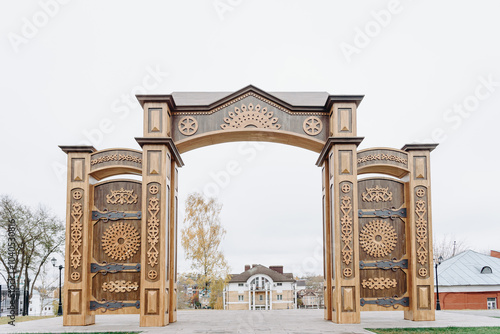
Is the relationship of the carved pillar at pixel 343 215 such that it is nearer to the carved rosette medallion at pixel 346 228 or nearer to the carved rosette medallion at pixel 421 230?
the carved rosette medallion at pixel 346 228

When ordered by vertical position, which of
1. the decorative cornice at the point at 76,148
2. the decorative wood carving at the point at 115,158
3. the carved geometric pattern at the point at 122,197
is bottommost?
the carved geometric pattern at the point at 122,197

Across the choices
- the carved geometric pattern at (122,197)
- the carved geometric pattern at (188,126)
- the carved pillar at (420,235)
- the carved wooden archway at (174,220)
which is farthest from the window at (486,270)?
the carved geometric pattern at (122,197)

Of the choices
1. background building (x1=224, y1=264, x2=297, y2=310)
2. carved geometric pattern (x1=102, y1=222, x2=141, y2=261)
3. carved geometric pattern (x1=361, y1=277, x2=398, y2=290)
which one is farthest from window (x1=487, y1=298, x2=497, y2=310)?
carved geometric pattern (x1=102, y1=222, x2=141, y2=261)

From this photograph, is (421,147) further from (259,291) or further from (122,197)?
(259,291)

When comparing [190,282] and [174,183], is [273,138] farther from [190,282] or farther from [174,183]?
[190,282]

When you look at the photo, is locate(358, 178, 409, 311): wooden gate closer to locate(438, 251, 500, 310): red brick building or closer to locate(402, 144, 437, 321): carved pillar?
locate(402, 144, 437, 321): carved pillar

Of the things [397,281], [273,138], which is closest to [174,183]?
[273,138]

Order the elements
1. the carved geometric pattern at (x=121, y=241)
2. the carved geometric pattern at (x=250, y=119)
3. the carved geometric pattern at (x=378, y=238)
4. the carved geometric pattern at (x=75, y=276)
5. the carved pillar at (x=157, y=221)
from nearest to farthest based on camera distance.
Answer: the carved pillar at (x=157, y=221) < the carved geometric pattern at (x=75, y=276) < the carved geometric pattern at (x=121, y=241) < the carved geometric pattern at (x=378, y=238) < the carved geometric pattern at (x=250, y=119)

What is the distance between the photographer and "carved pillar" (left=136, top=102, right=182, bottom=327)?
472 inches

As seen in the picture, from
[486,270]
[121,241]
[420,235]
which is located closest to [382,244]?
[420,235]

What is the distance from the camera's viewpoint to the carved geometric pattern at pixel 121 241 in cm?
1262

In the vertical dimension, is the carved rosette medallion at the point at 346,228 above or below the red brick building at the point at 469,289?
above

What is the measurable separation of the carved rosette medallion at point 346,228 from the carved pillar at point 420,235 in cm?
158

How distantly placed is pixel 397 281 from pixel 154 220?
19.7 ft
